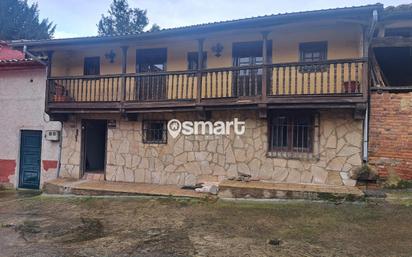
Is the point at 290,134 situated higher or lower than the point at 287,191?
higher

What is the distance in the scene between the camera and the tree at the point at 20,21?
2632cm

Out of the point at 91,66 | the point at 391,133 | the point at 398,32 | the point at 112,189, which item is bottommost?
the point at 112,189

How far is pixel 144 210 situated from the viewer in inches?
301

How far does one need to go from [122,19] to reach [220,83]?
2668 cm

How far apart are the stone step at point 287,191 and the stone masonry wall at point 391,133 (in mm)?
1125

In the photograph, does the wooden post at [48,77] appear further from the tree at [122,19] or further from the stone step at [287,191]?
the tree at [122,19]

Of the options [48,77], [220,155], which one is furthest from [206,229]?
[48,77]

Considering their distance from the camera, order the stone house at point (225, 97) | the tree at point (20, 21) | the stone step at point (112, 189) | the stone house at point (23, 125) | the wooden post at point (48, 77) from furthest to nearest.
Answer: the tree at point (20, 21), the stone house at point (23, 125), the wooden post at point (48, 77), the stone step at point (112, 189), the stone house at point (225, 97)

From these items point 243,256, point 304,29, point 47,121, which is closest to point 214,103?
point 304,29

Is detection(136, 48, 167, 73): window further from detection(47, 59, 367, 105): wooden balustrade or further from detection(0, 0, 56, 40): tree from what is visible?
detection(0, 0, 56, 40): tree

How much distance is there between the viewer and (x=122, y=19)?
32625 mm

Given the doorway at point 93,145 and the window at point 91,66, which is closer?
the doorway at point 93,145

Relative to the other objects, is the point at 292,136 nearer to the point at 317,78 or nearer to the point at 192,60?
the point at 317,78

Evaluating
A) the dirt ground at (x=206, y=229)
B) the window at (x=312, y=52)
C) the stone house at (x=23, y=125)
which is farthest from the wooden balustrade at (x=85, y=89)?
the window at (x=312, y=52)
